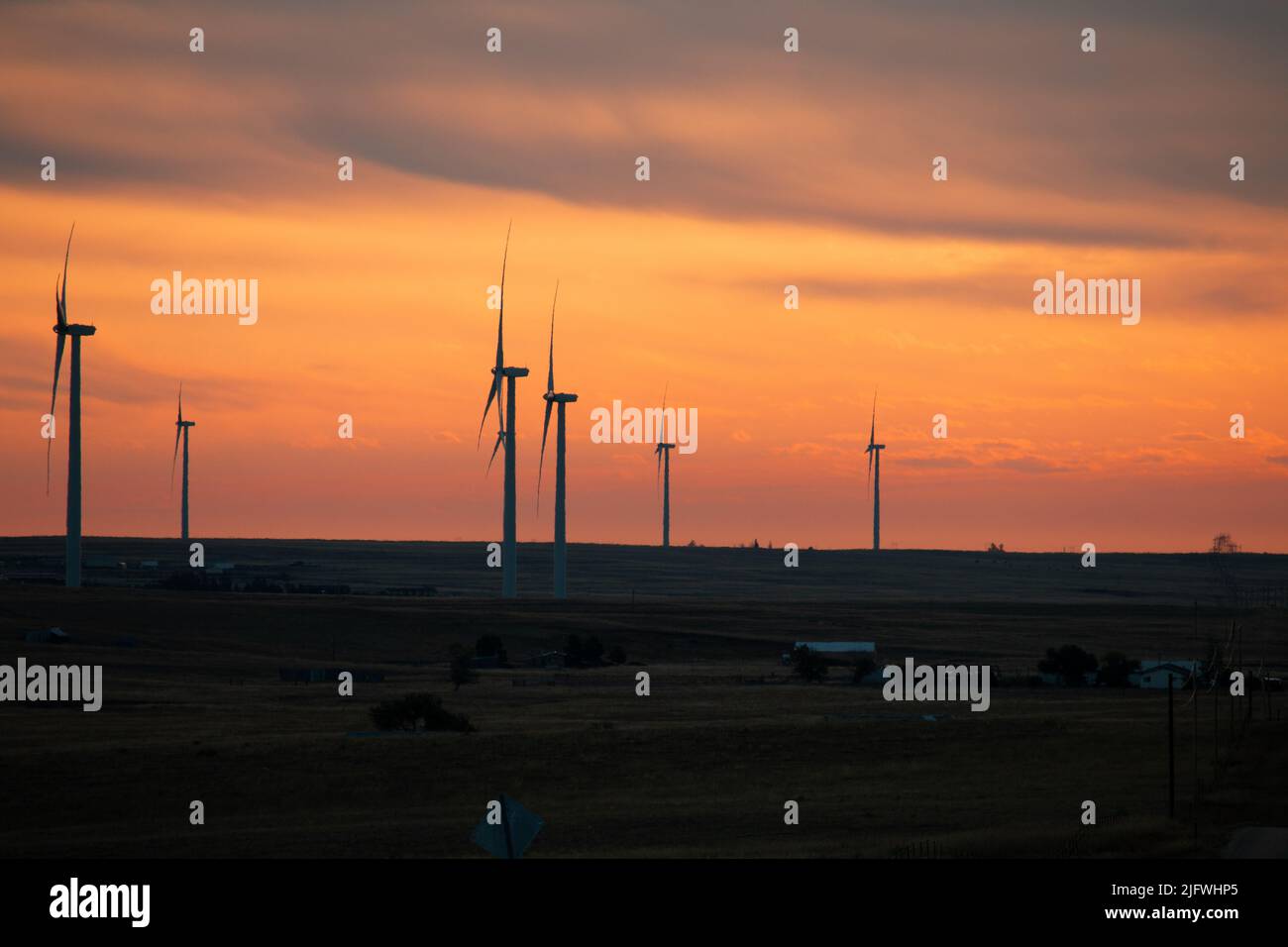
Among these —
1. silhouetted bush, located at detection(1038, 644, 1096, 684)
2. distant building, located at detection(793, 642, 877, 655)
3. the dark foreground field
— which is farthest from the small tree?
distant building, located at detection(793, 642, 877, 655)

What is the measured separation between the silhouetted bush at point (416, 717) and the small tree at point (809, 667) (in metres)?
53.4

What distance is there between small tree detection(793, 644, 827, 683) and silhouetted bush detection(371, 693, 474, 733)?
5341cm

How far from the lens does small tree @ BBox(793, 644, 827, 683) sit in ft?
438

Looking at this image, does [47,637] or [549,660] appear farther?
[549,660]

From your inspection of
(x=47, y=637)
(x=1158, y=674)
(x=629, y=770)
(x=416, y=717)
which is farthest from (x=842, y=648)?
(x=629, y=770)

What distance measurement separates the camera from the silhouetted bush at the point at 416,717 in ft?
273


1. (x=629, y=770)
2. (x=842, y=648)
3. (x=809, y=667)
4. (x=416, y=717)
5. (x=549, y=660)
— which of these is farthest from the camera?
(x=842, y=648)

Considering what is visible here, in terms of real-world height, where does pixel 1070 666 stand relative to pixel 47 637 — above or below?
below

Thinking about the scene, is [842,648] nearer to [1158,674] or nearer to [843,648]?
[843,648]

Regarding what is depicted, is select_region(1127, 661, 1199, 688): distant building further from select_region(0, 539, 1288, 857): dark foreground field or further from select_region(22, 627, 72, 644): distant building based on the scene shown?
select_region(22, 627, 72, 644): distant building

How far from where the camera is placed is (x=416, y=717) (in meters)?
84.6

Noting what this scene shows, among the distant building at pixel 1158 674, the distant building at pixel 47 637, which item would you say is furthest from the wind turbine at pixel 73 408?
the distant building at pixel 1158 674

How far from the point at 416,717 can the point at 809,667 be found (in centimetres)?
5688
